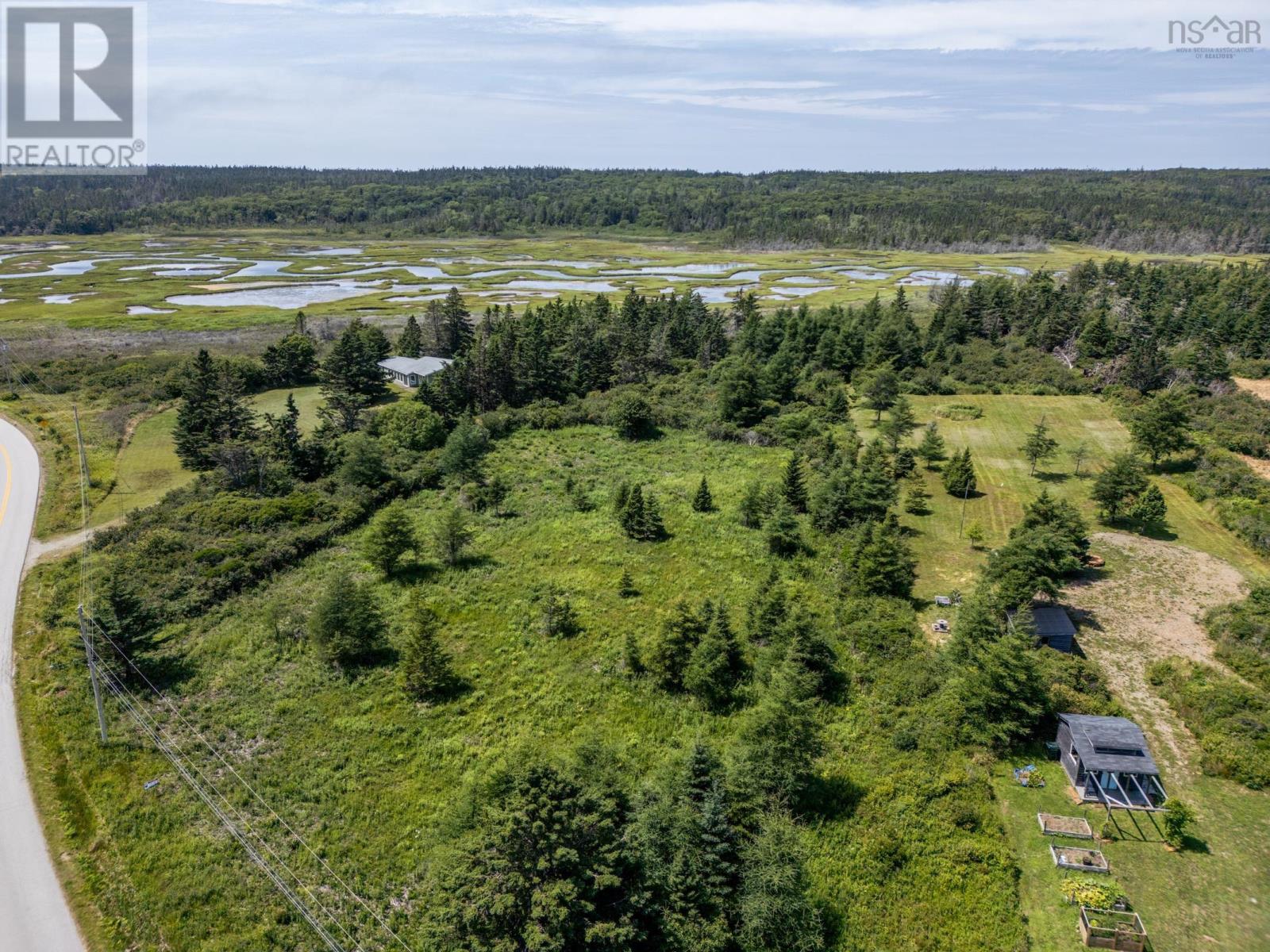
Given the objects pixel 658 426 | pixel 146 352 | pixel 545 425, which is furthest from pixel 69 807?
pixel 146 352

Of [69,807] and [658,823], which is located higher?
[658,823]

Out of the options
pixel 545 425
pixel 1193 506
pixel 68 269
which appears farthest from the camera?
pixel 68 269

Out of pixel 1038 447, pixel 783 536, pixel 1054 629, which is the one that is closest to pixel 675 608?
pixel 783 536

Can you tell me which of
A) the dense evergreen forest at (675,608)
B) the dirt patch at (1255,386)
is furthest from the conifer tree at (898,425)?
the dirt patch at (1255,386)

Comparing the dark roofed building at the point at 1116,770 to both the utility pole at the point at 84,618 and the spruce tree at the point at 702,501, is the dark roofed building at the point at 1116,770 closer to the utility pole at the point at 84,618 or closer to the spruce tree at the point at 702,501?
the spruce tree at the point at 702,501

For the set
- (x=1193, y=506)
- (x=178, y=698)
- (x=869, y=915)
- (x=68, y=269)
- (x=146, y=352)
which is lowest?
(x=869, y=915)

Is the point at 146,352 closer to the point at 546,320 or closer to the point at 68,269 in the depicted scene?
the point at 546,320
